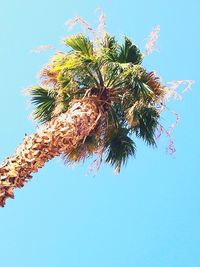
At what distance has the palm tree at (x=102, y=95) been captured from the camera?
11.9 m

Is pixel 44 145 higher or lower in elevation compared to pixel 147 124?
lower

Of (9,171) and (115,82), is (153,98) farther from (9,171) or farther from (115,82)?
(9,171)

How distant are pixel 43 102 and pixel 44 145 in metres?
3.31

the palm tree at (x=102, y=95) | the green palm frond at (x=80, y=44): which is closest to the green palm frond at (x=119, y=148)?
the palm tree at (x=102, y=95)

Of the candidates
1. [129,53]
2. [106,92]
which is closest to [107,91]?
[106,92]

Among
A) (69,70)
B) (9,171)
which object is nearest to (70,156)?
(69,70)

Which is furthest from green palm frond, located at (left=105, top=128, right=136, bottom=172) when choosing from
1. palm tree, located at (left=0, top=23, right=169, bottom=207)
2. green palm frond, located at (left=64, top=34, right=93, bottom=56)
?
green palm frond, located at (left=64, top=34, right=93, bottom=56)

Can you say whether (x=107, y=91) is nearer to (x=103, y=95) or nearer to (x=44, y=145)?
(x=103, y=95)

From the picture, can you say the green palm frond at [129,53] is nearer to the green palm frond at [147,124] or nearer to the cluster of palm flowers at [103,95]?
the cluster of palm flowers at [103,95]

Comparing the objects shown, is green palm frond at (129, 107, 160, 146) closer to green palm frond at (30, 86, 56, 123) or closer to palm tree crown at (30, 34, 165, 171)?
palm tree crown at (30, 34, 165, 171)

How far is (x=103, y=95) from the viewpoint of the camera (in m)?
11.9

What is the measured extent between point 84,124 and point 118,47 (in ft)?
9.63

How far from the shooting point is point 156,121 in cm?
1275

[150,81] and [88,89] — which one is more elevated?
[150,81]
